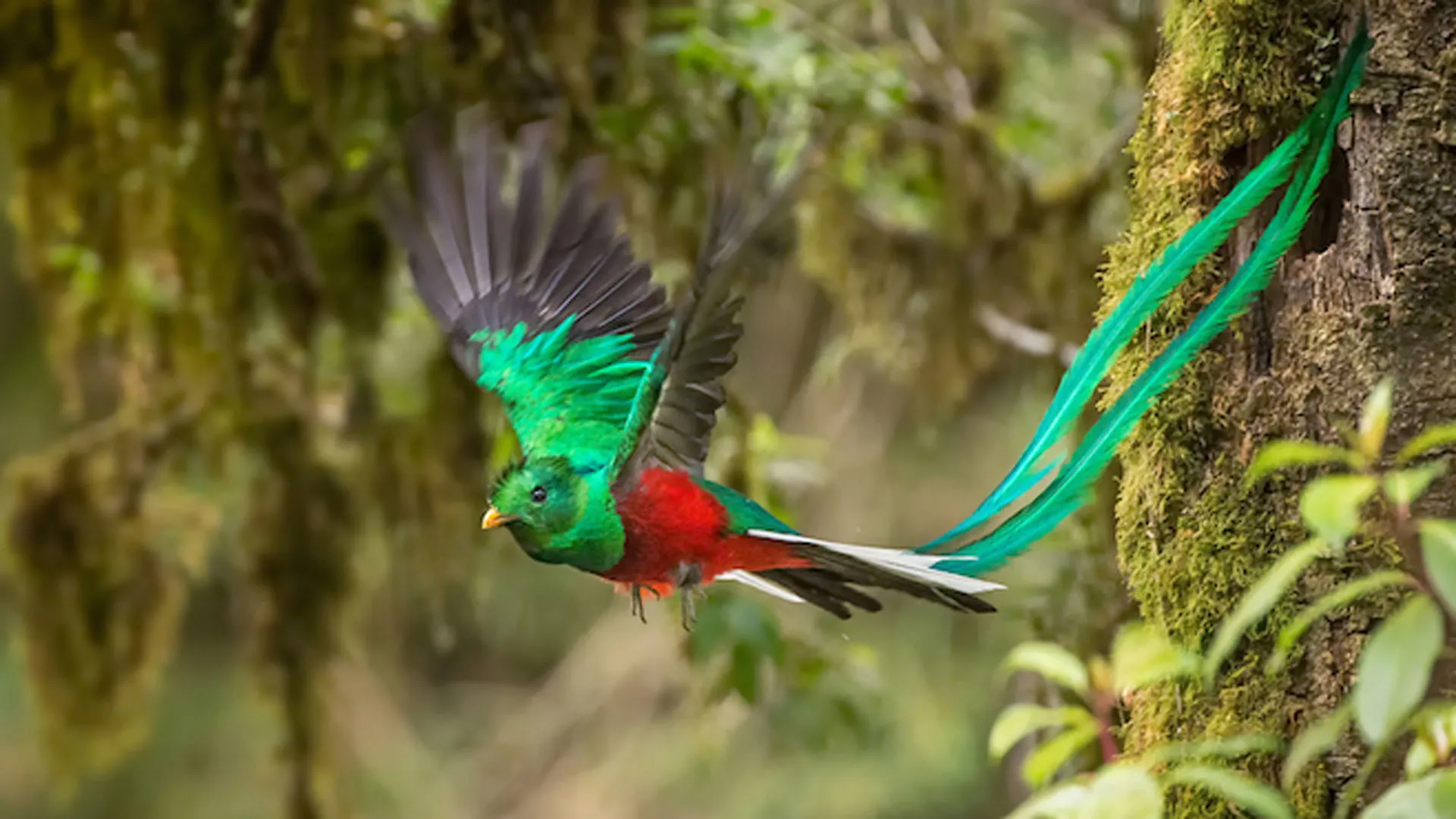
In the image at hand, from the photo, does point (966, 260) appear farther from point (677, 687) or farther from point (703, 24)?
point (677, 687)

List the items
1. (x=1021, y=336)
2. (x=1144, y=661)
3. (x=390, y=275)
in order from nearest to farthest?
1. (x=1144, y=661)
2. (x=1021, y=336)
3. (x=390, y=275)

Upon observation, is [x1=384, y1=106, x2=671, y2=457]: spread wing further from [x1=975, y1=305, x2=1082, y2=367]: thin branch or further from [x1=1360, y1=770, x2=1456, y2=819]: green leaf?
[x1=1360, y1=770, x2=1456, y2=819]: green leaf

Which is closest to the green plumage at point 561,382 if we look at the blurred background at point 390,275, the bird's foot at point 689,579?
the bird's foot at point 689,579

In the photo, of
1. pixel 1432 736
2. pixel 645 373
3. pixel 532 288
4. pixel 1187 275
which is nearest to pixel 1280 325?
pixel 1187 275

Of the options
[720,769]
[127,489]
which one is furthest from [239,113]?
[720,769]

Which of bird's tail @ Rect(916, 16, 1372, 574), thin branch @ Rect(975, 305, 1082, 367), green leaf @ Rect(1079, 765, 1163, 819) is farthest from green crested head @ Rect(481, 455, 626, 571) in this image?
green leaf @ Rect(1079, 765, 1163, 819)

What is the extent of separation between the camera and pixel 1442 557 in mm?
951

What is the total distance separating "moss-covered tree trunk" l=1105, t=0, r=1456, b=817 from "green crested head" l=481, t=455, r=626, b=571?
0.95 meters

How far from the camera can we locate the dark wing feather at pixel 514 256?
282 cm

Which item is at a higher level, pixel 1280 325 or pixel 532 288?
pixel 1280 325

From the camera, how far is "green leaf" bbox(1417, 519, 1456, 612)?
0.94m

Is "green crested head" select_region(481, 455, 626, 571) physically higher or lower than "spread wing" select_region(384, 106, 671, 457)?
lower

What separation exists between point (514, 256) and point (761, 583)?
2.69ft

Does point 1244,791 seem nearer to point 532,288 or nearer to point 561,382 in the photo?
point 561,382
